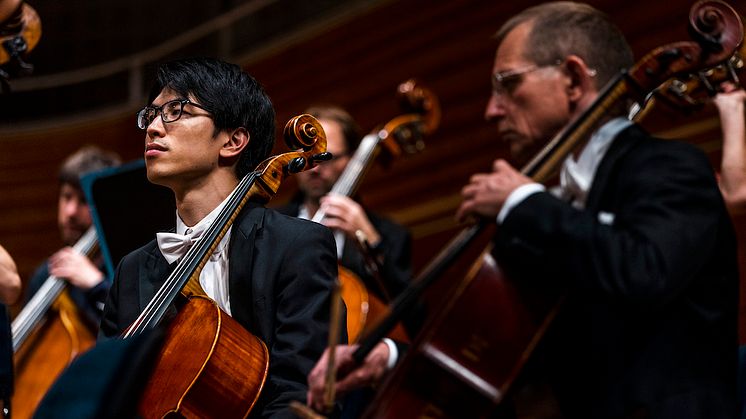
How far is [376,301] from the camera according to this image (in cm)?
297

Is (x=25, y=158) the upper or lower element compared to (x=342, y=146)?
lower

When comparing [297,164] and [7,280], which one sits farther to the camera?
[7,280]

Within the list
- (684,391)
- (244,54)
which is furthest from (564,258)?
(244,54)

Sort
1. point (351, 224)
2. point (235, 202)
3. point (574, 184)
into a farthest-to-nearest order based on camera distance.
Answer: point (351, 224) < point (235, 202) < point (574, 184)

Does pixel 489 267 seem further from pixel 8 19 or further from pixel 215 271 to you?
pixel 8 19

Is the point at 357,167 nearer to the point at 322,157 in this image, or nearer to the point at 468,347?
the point at 322,157

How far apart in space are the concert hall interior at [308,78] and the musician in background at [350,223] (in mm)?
216

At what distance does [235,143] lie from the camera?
2008 millimetres

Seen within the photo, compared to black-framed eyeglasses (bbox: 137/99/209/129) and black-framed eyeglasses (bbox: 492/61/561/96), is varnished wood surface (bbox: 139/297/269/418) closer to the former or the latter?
black-framed eyeglasses (bbox: 137/99/209/129)

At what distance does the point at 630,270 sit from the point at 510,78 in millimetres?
614

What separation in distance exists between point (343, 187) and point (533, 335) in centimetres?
192

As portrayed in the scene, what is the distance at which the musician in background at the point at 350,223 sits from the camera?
3193 mm

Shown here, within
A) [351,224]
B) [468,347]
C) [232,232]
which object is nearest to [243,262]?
[232,232]

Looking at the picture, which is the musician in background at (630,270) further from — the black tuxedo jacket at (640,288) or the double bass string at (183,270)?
the double bass string at (183,270)
